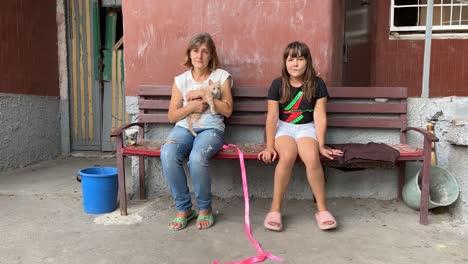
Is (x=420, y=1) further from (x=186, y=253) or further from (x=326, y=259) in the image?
(x=186, y=253)

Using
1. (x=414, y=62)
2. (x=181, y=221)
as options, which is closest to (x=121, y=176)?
(x=181, y=221)

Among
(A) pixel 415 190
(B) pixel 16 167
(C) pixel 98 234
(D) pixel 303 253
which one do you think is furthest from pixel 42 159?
(A) pixel 415 190

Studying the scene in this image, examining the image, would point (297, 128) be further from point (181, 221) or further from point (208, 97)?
point (181, 221)

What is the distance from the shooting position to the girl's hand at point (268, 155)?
3057 mm

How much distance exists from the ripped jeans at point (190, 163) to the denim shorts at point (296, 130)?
482mm

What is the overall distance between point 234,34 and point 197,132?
3.34 feet

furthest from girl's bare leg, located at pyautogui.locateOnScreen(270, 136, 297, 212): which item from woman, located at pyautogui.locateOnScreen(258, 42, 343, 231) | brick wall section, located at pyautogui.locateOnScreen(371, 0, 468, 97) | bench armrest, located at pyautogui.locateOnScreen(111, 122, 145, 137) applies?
brick wall section, located at pyautogui.locateOnScreen(371, 0, 468, 97)

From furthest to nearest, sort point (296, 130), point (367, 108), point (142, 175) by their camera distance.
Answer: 1. point (142, 175)
2. point (367, 108)
3. point (296, 130)

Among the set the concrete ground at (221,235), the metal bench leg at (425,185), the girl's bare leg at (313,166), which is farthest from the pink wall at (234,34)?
the concrete ground at (221,235)

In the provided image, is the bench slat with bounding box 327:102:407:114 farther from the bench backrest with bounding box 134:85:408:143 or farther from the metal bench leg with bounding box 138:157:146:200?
the metal bench leg with bounding box 138:157:146:200

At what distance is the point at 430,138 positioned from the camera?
9.70 feet

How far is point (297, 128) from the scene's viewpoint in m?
3.25

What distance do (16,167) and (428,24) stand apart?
15.8ft

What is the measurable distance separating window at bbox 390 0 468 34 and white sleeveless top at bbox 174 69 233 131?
3.41m
